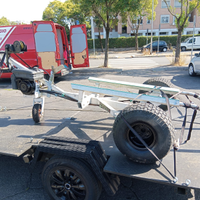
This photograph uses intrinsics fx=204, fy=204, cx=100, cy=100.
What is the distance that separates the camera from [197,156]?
8.16 feet

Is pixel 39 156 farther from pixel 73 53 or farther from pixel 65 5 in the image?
pixel 65 5

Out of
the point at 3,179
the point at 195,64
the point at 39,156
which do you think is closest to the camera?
the point at 39,156

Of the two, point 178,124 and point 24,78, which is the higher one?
point 24,78

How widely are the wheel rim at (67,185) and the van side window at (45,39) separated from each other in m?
7.98

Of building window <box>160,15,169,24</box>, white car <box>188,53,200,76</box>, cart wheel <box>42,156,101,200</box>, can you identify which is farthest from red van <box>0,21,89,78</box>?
building window <box>160,15,169,24</box>

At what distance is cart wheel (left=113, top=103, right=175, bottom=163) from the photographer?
228cm

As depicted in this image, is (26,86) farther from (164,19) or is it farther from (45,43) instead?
(164,19)

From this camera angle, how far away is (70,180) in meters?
2.51

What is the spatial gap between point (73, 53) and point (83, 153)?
30.2 ft

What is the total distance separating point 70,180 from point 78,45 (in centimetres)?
919

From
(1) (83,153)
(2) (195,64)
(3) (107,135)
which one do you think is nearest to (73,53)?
(2) (195,64)

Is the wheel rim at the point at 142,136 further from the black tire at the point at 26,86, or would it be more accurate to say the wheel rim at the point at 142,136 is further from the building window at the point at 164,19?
the building window at the point at 164,19

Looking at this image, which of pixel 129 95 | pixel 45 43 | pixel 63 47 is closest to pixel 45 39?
pixel 45 43

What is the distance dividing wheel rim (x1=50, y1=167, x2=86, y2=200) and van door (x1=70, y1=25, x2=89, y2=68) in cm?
903
